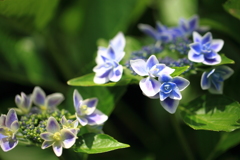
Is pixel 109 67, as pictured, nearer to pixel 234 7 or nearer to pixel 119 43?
pixel 119 43

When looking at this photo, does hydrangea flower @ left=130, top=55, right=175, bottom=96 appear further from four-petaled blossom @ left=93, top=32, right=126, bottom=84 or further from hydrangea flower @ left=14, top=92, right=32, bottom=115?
hydrangea flower @ left=14, top=92, right=32, bottom=115

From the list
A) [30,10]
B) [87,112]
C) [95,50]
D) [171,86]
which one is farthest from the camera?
[95,50]

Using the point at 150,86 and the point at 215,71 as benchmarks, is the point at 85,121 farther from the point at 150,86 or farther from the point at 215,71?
the point at 215,71

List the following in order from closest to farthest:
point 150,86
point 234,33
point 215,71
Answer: point 150,86
point 215,71
point 234,33

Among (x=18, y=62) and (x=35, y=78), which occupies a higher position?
(x=18, y=62)

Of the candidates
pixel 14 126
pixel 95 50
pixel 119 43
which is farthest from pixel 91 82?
pixel 95 50

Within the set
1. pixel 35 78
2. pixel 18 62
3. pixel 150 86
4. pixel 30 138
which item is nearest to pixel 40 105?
pixel 30 138
